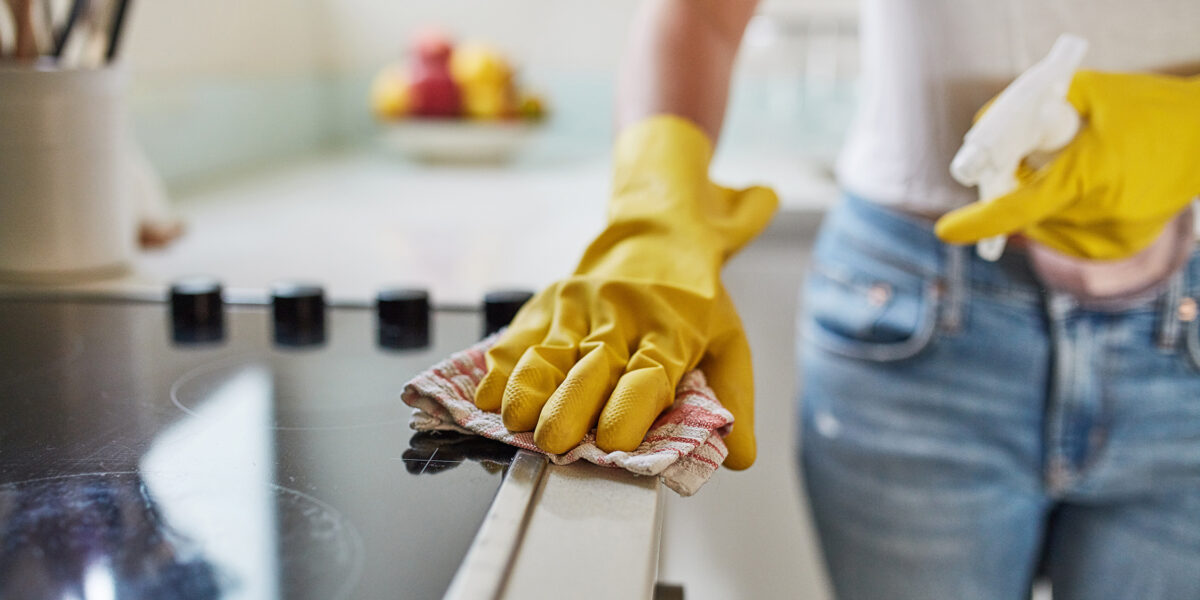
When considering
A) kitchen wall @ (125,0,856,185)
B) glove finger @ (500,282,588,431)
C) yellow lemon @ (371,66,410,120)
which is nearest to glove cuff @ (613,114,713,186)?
glove finger @ (500,282,588,431)

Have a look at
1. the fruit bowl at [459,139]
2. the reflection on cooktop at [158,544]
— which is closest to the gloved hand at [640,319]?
the reflection on cooktop at [158,544]

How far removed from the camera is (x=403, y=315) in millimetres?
669

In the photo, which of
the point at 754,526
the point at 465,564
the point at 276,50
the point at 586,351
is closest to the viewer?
the point at 465,564

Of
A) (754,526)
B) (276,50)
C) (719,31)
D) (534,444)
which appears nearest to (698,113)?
(719,31)

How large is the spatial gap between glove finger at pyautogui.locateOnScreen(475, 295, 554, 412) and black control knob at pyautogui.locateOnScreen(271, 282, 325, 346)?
0.67 ft

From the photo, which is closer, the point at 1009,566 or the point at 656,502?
the point at 656,502

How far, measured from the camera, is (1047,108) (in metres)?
0.57

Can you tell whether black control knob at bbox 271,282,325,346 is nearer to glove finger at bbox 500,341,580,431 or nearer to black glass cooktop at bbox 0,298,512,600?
black glass cooktop at bbox 0,298,512,600

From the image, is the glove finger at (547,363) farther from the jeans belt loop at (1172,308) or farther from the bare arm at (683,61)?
the jeans belt loop at (1172,308)

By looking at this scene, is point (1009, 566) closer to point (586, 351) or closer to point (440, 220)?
point (586, 351)

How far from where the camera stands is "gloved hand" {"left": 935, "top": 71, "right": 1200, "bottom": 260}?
0.58 meters

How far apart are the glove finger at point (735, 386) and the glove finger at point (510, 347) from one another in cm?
9

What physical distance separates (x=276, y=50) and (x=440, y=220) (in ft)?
2.79

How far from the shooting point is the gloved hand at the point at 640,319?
43cm
